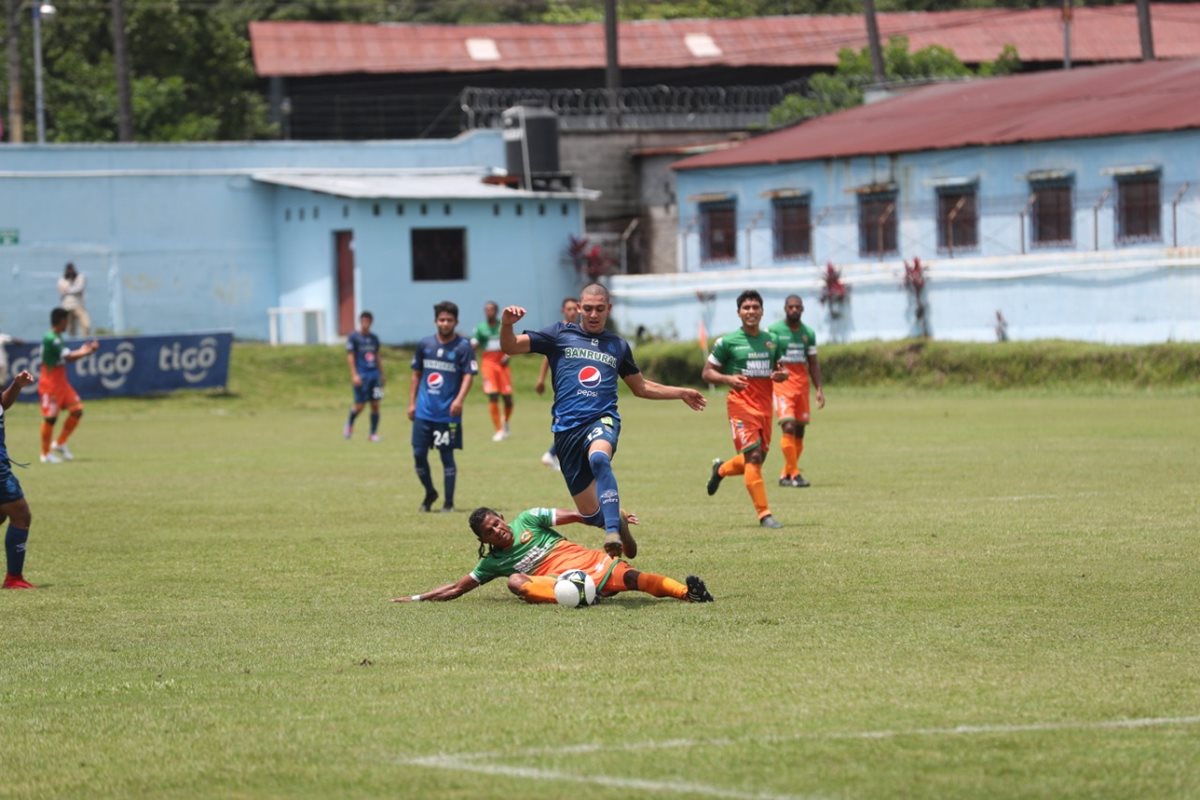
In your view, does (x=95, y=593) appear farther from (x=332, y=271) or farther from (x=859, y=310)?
(x=332, y=271)

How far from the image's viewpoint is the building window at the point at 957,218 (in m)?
52.4

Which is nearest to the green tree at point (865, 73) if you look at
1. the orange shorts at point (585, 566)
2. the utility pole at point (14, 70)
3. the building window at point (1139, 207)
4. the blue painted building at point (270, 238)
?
the blue painted building at point (270, 238)

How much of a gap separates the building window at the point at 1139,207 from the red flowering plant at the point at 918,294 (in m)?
5.15

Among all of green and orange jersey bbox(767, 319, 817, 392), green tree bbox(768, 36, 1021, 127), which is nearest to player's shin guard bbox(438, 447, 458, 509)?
green and orange jersey bbox(767, 319, 817, 392)

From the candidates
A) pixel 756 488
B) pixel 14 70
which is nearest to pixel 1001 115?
pixel 14 70

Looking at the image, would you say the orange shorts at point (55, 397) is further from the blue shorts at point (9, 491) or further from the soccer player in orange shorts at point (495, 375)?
the blue shorts at point (9, 491)

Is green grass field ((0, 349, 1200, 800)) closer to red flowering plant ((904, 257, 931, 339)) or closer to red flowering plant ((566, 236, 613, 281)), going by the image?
red flowering plant ((904, 257, 931, 339))

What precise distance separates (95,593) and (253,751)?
633cm

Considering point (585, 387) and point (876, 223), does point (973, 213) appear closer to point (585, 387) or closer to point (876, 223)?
point (876, 223)

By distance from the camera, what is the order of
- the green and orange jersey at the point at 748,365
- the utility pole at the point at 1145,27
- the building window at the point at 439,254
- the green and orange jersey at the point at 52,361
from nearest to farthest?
the green and orange jersey at the point at 748,365 → the green and orange jersey at the point at 52,361 → the building window at the point at 439,254 → the utility pole at the point at 1145,27

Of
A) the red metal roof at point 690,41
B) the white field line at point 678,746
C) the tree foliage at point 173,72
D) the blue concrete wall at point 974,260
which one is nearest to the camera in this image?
the white field line at point 678,746

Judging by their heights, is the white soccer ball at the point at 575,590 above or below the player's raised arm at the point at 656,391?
below

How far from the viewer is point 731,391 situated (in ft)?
62.0

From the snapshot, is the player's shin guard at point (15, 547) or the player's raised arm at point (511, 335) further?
the player's shin guard at point (15, 547)
